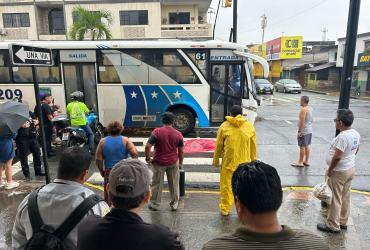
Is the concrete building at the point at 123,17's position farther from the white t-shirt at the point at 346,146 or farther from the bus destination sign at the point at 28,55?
the white t-shirt at the point at 346,146

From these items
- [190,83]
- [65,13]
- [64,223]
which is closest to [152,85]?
[190,83]

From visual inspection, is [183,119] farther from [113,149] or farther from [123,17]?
[123,17]

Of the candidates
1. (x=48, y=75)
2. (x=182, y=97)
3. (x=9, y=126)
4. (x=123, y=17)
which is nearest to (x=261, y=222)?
(x=9, y=126)

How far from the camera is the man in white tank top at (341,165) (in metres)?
4.34

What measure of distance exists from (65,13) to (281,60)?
1309 inches

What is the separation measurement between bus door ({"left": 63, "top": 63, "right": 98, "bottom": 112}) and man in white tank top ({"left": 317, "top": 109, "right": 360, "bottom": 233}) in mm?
8651

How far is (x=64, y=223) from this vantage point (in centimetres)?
223

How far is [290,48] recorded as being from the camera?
4838cm

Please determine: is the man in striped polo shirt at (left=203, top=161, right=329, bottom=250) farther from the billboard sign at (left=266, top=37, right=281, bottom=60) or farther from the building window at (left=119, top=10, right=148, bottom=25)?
the billboard sign at (left=266, top=37, right=281, bottom=60)

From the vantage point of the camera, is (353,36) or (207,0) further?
(207,0)

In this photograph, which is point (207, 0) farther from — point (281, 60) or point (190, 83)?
point (281, 60)

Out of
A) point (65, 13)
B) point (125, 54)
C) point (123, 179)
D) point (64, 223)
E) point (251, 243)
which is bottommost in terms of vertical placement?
point (64, 223)

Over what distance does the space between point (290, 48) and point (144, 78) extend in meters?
42.2

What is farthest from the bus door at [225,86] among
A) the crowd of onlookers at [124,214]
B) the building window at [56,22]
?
the building window at [56,22]
